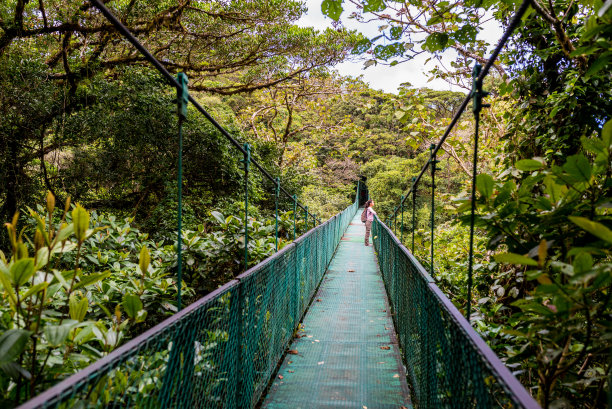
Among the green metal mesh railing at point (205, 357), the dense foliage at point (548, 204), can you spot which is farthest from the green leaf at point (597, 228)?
the green metal mesh railing at point (205, 357)

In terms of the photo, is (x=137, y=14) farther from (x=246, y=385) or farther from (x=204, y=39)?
(x=246, y=385)

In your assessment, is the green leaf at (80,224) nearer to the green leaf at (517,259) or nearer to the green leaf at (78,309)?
the green leaf at (78,309)

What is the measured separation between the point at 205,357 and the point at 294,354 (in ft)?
5.64

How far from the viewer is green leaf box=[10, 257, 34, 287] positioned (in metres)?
0.92

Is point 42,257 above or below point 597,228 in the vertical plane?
below

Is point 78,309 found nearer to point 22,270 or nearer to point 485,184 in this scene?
point 22,270

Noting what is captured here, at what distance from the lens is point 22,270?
3.06ft

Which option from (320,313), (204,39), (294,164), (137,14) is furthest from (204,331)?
(294,164)

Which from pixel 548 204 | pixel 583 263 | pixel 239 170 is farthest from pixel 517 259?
pixel 239 170

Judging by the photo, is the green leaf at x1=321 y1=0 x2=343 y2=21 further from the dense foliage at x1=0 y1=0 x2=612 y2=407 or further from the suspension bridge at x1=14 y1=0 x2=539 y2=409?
the suspension bridge at x1=14 y1=0 x2=539 y2=409

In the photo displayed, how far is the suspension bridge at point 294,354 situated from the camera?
101 centimetres

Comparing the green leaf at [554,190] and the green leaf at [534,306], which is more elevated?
the green leaf at [554,190]

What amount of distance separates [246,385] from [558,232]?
1765 millimetres

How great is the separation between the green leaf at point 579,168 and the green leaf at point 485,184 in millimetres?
231
